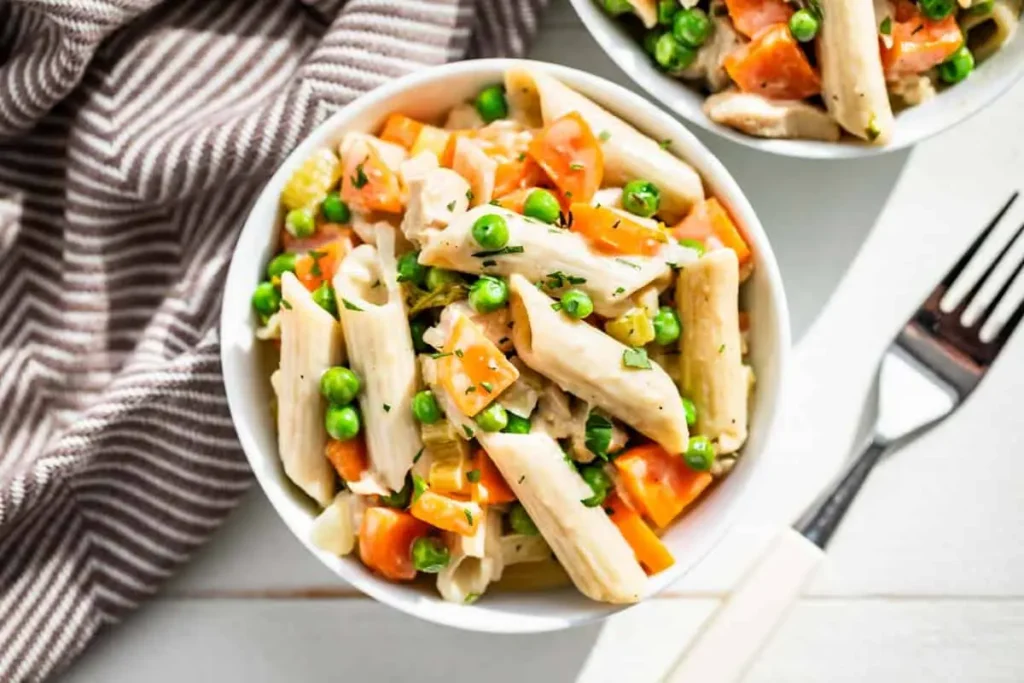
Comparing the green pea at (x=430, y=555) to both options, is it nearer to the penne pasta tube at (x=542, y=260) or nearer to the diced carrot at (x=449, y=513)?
the diced carrot at (x=449, y=513)

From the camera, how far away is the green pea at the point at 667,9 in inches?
66.6

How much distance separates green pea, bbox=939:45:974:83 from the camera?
1.69 metres

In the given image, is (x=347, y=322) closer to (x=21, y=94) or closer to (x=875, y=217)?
(x=21, y=94)

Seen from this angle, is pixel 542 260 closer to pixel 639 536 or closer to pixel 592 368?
pixel 592 368

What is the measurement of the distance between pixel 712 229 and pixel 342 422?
634 millimetres

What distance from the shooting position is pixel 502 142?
1.64 meters

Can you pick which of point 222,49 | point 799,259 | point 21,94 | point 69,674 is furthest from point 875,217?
point 69,674

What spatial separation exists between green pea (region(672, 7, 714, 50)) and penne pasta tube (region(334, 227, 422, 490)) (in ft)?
1.97

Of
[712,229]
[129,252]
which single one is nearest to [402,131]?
[712,229]

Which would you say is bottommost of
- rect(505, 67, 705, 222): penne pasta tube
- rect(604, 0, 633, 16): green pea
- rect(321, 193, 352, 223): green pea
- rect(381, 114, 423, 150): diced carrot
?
rect(321, 193, 352, 223): green pea

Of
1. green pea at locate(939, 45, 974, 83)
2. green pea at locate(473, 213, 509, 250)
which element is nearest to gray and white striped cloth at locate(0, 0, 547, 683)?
green pea at locate(473, 213, 509, 250)

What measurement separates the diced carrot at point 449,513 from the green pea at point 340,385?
7.7 inches

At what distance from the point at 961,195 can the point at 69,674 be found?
6.21 ft

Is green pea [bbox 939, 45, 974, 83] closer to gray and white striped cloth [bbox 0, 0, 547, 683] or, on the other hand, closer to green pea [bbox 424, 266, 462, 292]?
gray and white striped cloth [bbox 0, 0, 547, 683]
